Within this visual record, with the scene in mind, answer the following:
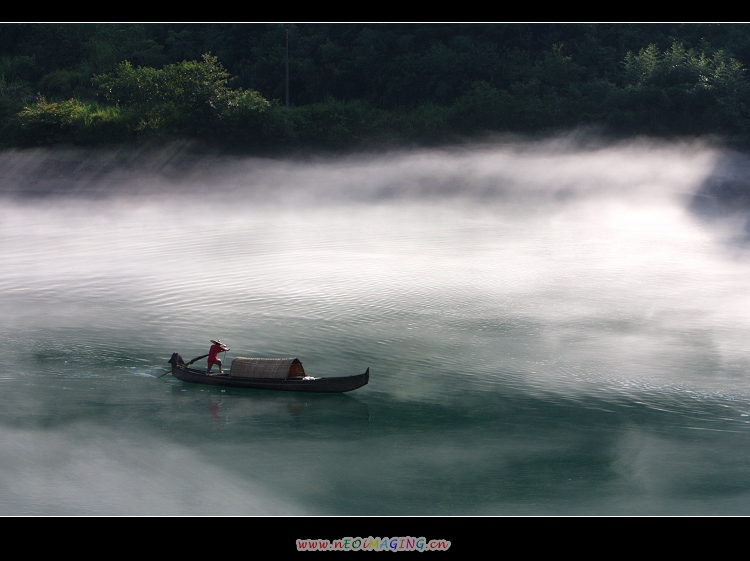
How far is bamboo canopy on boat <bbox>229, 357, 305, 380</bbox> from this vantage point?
92.9 ft

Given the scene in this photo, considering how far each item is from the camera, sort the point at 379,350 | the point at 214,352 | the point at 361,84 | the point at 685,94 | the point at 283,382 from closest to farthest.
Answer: the point at 283,382 < the point at 214,352 < the point at 379,350 < the point at 685,94 < the point at 361,84

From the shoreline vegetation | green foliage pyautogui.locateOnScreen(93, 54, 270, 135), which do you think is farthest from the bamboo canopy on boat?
the shoreline vegetation

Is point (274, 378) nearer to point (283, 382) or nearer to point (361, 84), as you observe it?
point (283, 382)

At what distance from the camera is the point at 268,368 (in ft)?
93.5

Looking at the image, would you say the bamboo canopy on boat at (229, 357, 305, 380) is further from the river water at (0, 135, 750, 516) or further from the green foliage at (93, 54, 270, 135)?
the green foliage at (93, 54, 270, 135)

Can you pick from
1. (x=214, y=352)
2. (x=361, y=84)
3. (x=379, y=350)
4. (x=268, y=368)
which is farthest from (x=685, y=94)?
(x=214, y=352)

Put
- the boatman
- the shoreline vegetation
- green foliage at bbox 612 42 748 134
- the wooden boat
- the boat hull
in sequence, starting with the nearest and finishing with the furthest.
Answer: the boat hull
the wooden boat
the boatman
green foliage at bbox 612 42 748 134
the shoreline vegetation

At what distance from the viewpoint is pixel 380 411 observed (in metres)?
27.3

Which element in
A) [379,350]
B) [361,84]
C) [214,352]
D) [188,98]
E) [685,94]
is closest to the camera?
[214,352]

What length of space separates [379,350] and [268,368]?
5.25 meters

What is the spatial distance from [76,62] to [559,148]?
36599 mm

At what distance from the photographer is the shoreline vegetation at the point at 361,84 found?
67.4 m

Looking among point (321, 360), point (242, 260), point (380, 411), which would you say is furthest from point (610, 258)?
point (380, 411)

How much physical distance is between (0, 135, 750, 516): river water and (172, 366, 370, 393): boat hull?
1.14ft
